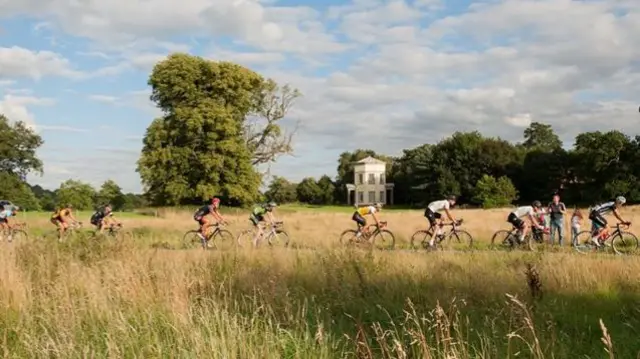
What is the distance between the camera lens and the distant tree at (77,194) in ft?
295

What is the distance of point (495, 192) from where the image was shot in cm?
7619

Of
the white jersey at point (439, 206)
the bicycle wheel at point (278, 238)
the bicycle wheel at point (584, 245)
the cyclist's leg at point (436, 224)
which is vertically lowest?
the bicycle wheel at point (584, 245)

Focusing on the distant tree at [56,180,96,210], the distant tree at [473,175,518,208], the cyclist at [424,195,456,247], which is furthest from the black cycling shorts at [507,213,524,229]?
the distant tree at [56,180,96,210]

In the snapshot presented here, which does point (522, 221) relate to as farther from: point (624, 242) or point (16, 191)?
point (16, 191)

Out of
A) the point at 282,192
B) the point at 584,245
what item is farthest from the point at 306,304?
the point at 282,192

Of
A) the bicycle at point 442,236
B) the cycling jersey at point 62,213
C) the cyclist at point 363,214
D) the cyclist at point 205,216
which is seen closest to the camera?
the bicycle at point 442,236

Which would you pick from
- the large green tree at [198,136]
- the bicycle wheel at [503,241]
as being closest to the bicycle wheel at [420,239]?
the bicycle wheel at [503,241]

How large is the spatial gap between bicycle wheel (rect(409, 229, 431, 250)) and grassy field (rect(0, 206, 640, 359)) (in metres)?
7.12

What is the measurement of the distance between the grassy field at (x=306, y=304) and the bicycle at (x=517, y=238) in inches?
276

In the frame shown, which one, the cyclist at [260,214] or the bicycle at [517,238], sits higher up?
the cyclist at [260,214]

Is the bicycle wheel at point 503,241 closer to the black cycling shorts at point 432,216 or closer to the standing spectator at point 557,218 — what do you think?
the standing spectator at point 557,218

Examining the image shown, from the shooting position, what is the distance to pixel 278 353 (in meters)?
4.97

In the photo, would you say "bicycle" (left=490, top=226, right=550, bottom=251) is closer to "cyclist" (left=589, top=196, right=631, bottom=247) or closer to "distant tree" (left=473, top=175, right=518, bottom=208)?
"cyclist" (left=589, top=196, right=631, bottom=247)

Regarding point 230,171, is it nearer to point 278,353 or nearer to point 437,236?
point 437,236
